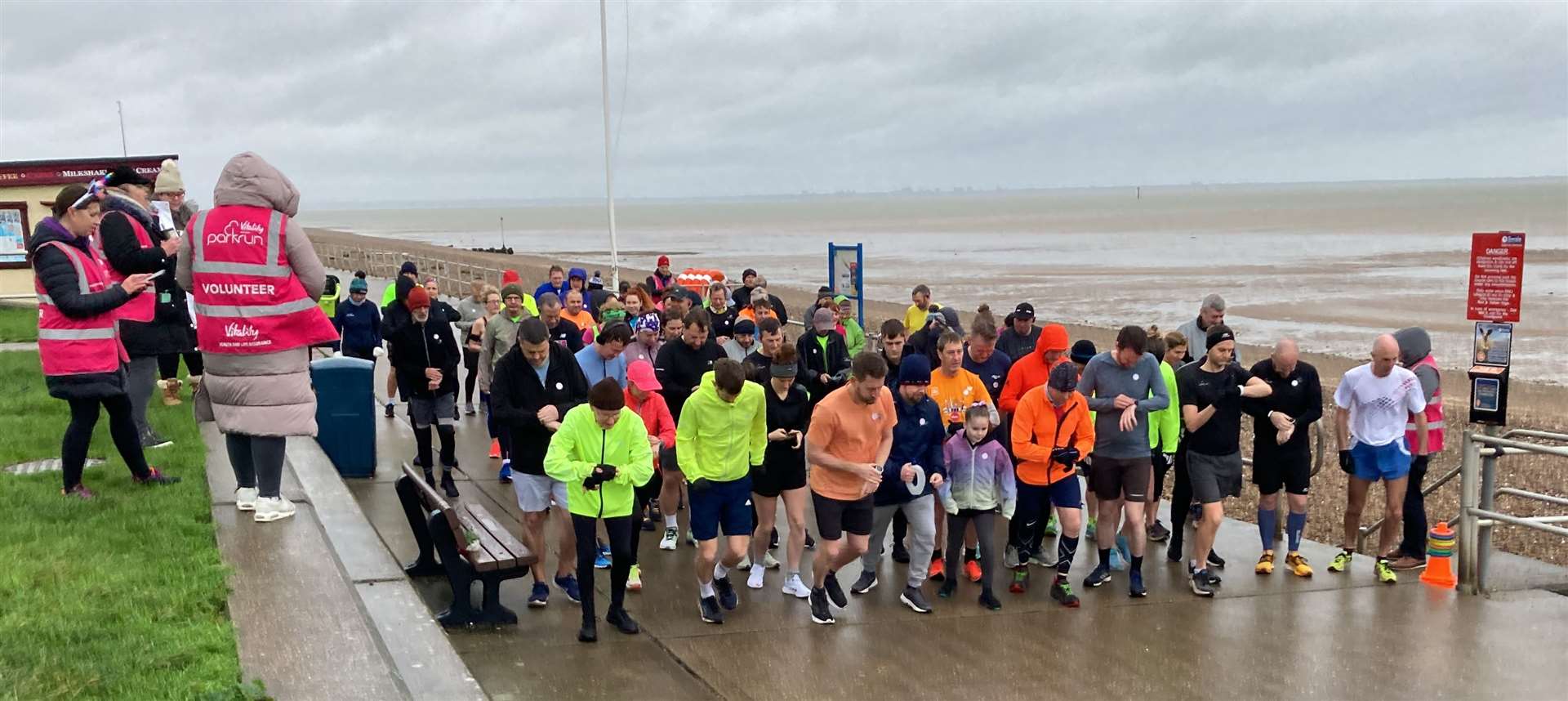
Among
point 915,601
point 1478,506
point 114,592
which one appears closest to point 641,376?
point 915,601

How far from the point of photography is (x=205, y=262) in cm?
624

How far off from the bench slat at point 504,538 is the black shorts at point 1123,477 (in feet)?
12.4

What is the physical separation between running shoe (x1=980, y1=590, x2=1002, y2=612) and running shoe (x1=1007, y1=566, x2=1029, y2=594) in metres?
0.36

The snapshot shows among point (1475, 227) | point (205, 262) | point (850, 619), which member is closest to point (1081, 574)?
point (850, 619)

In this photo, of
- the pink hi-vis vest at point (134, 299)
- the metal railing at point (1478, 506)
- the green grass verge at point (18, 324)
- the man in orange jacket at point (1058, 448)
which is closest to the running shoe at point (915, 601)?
the man in orange jacket at point (1058, 448)

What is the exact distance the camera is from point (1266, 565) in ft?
29.3

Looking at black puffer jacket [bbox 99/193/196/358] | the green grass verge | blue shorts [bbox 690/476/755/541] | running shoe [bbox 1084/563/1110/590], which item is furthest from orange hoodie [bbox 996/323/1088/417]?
the green grass verge

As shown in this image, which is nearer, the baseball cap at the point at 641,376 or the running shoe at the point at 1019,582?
the baseball cap at the point at 641,376

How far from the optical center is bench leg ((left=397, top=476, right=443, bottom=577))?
310 inches

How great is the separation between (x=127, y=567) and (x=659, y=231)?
411ft

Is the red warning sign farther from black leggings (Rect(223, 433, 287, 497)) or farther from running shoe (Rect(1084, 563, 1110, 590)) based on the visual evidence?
black leggings (Rect(223, 433, 287, 497))

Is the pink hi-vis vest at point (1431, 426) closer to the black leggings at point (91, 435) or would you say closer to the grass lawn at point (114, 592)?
the grass lawn at point (114, 592)

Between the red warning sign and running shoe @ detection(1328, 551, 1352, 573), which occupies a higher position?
the red warning sign

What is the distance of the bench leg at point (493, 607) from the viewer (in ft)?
23.6
